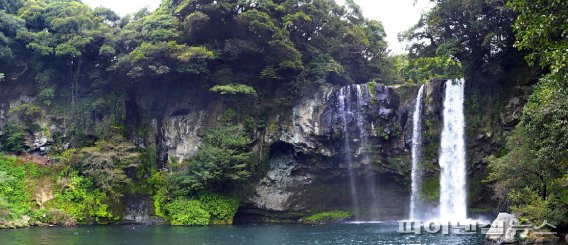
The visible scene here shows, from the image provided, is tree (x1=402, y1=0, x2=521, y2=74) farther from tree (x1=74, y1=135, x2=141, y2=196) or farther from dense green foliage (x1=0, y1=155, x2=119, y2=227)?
dense green foliage (x1=0, y1=155, x2=119, y2=227)

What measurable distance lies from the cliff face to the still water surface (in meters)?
5.49

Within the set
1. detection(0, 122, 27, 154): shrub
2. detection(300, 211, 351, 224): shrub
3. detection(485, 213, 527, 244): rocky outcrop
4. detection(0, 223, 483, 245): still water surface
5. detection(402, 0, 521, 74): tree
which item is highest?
detection(402, 0, 521, 74): tree

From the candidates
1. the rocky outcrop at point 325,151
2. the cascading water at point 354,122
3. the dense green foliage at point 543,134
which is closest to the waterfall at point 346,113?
the cascading water at point 354,122

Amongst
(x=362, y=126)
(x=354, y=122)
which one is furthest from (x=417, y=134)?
(x=354, y=122)

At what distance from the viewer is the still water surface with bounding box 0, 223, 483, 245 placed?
62.1 feet

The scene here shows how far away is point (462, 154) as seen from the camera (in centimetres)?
2816

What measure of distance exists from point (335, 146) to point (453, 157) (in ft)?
22.3

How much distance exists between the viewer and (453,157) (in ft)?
93.0

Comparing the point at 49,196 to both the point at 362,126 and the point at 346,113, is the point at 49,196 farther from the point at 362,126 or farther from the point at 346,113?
the point at 362,126

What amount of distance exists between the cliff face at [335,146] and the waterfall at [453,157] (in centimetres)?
46

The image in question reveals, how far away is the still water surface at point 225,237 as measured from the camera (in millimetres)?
18938

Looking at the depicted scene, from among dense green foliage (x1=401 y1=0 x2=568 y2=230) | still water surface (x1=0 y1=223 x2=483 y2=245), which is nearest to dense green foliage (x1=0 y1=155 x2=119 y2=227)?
still water surface (x1=0 y1=223 x2=483 y2=245)

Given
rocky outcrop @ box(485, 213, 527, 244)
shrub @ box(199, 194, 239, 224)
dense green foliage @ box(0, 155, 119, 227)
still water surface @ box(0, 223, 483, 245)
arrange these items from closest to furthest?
rocky outcrop @ box(485, 213, 527, 244) < still water surface @ box(0, 223, 483, 245) < dense green foliage @ box(0, 155, 119, 227) < shrub @ box(199, 194, 239, 224)

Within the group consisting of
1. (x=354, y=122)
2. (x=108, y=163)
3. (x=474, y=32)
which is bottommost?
(x=108, y=163)
